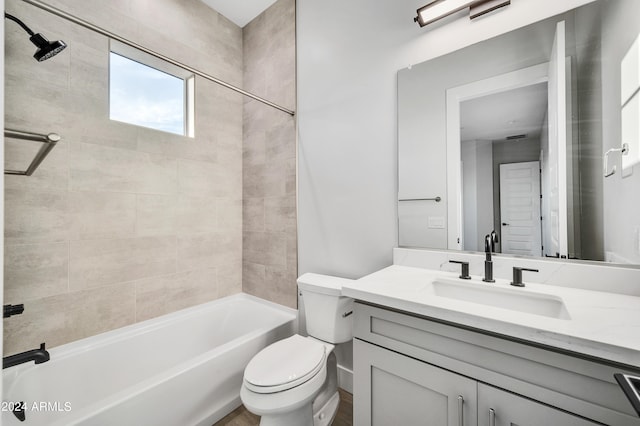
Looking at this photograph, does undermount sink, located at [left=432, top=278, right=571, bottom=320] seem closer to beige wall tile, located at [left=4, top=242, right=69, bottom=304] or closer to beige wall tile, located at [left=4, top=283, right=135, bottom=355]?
beige wall tile, located at [left=4, top=283, right=135, bottom=355]

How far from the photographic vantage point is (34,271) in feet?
4.99

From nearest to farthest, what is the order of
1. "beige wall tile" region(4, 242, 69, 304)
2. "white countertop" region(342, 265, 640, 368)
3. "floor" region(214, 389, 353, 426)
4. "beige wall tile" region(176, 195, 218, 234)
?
"white countertop" region(342, 265, 640, 368) < "beige wall tile" region(4, 242, 69, 304) < "floor" region(214, 389, 353, 426) < "beige wall tile" region(176, 195, 218, 234)

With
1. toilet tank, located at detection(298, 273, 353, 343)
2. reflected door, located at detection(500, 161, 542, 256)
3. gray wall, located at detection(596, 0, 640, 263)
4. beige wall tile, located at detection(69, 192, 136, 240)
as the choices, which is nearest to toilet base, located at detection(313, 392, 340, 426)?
toilet tank, located at detection(298, 273, 353, 343)

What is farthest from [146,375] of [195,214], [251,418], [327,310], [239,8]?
[239,8]

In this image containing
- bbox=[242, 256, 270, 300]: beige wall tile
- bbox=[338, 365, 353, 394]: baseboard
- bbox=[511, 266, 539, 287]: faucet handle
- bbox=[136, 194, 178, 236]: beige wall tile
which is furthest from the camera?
bbox=[242, 256, 270, 300]: beige wall tile

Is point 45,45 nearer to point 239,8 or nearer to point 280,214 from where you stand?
point 280,214

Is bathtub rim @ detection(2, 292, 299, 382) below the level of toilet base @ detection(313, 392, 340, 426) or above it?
above

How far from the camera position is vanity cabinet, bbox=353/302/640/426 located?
0.71 m

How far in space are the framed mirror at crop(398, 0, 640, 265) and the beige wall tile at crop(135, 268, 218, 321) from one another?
1.66 meters

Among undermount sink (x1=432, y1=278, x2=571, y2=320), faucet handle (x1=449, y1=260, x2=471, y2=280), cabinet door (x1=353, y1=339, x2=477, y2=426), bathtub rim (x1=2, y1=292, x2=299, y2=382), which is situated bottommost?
bathtub rim (x1=2, y1=292, x2=299, y2=382)

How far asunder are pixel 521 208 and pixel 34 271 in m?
2.60

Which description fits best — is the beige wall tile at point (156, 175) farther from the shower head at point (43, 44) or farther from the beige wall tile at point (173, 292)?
the shower head at point (43, 44)

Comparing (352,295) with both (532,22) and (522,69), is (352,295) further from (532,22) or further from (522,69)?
(532,22)

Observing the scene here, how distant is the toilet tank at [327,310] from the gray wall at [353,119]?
0.27 metres
